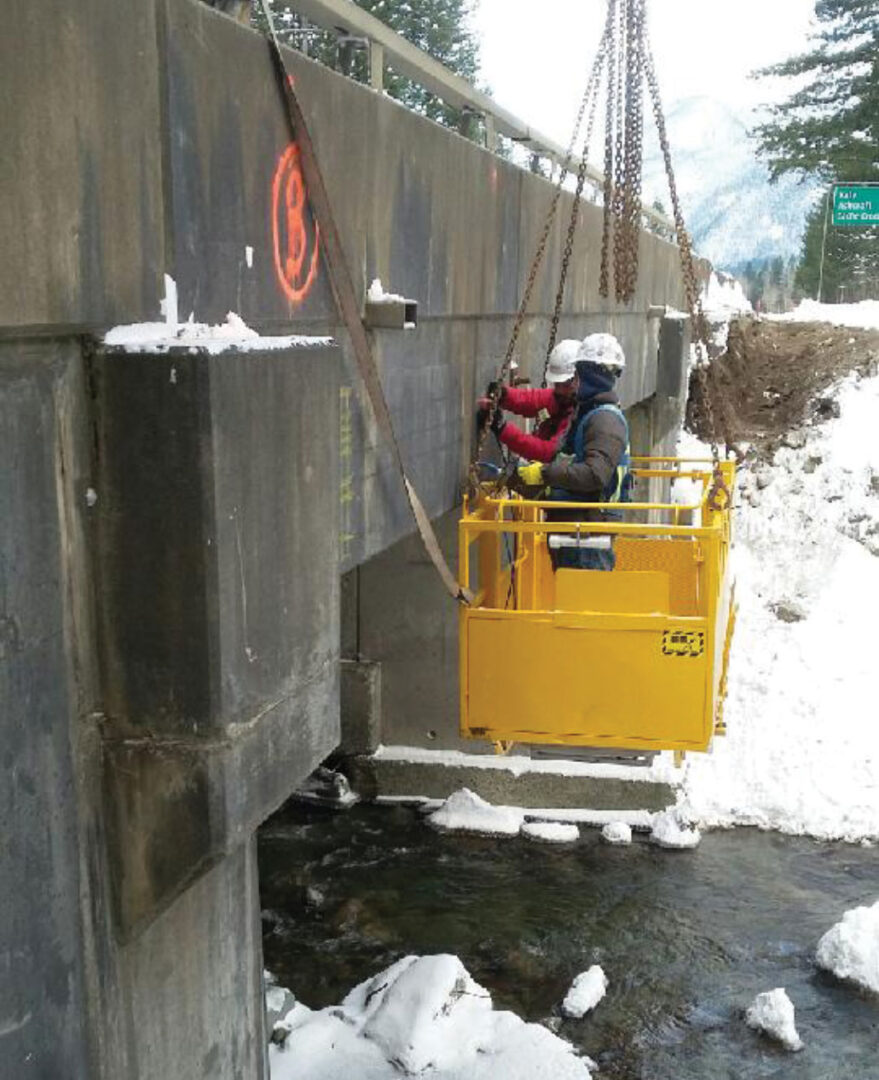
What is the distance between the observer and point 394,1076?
6.70 metres

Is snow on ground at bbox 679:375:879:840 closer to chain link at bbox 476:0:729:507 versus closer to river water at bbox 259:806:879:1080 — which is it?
river water at bbox 259:806:879:1080

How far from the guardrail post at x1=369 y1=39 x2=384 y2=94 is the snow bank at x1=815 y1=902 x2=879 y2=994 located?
258 inches

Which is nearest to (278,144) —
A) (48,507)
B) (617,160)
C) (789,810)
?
(48,507)

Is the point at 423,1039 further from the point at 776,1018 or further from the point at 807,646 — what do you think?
the point at 807,646

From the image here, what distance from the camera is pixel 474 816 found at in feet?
34.9

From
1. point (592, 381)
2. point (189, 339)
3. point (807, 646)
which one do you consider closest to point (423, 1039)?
point (592, 381)

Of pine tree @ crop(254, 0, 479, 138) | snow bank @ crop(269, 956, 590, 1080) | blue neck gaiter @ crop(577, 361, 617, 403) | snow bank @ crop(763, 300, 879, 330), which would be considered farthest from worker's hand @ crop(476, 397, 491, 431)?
snow bank @ crop(763, 300, 879, 330)

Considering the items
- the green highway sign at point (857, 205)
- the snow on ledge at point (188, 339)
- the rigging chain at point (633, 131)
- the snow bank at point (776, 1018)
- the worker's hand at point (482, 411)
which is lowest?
the snow bank at point (776, 1018)

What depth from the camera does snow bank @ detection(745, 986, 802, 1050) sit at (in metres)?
7.45

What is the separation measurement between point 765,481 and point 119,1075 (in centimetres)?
1673

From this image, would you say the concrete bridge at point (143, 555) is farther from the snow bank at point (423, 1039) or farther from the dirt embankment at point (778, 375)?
the dirt embankment at point (778, 375)

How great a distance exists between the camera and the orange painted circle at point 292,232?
418cm

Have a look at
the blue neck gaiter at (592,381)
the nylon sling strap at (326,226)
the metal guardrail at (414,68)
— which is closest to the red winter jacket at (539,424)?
the blue neck gaiter at (592,381)

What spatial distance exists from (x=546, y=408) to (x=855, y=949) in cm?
437
